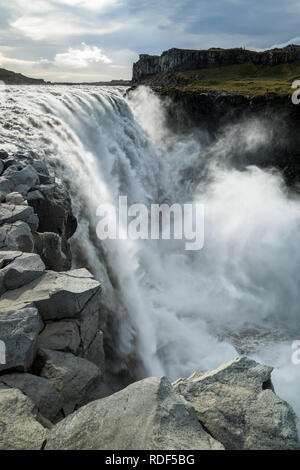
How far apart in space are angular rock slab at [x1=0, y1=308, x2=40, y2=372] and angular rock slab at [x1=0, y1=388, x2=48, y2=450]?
594mm

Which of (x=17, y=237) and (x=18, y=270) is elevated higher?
(x=17, y=237)

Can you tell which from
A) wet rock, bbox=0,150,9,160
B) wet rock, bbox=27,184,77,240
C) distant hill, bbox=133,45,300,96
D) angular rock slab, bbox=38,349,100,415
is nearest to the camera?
angular rock slab, bbox=38,349,100,415

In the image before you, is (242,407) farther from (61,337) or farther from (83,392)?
(61,337)

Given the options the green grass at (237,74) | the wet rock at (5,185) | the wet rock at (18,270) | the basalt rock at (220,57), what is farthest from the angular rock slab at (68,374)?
the basalt rock at (220,57)

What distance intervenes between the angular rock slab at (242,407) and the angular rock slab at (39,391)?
261 cm

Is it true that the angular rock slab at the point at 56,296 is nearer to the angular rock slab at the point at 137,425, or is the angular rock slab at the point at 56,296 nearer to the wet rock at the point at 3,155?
the angular rock slab at the point at 137,425

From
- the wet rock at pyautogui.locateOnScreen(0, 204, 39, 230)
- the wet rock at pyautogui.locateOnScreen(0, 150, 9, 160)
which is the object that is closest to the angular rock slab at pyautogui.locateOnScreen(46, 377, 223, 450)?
the wet rock at pyautogui.locateOnScreen(0, 204, 39, 230)

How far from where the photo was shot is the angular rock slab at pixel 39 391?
20.6 feet

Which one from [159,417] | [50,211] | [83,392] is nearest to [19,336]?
[83,392]

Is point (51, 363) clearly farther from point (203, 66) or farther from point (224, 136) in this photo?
point (203, 66)

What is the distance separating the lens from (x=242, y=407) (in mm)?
6129

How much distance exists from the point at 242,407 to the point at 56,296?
4827 millimetres

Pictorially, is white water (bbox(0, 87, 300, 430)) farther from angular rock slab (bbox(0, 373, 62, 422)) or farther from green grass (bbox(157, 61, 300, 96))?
green grass (bbox(157, 61, 300, 96))

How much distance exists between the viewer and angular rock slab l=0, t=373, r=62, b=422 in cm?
628
